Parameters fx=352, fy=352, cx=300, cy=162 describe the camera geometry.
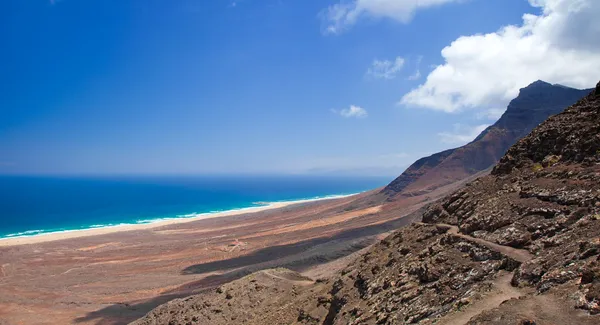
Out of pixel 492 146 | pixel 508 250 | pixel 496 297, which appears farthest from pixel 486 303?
pixel 492 146

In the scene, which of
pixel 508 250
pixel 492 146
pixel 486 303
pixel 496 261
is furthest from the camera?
pixel 492 146

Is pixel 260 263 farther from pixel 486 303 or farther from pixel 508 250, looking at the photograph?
pixel 486 303

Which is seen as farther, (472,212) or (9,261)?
(9,261)

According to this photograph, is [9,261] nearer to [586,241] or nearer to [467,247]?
[467,247]

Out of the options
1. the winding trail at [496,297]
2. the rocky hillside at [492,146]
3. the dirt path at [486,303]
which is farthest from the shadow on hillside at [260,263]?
the rocky hillside at [492,146]

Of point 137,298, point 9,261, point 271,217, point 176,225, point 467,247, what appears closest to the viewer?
point 467,247

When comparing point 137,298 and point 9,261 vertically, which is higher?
point 9,261

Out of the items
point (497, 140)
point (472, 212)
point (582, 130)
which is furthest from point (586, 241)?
point (497, 140)
